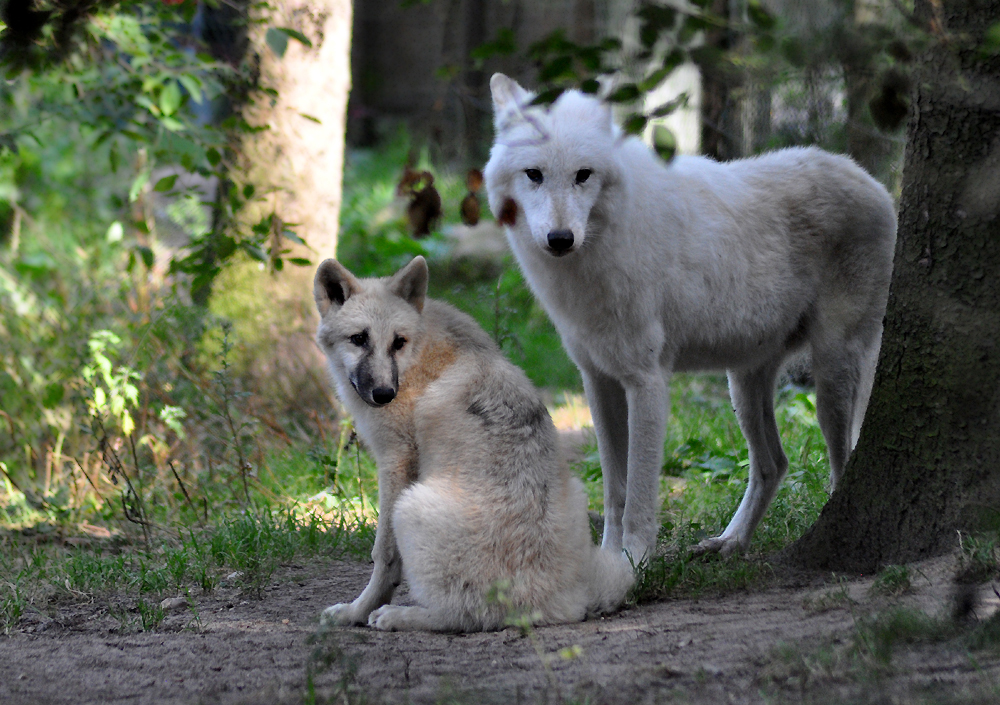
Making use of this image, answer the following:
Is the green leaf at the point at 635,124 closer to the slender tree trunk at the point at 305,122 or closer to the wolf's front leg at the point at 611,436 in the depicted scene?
the wolf's front leg at the point at 611,436

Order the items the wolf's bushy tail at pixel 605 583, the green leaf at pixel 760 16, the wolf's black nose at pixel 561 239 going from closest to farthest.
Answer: the green leaf at pixel 760 16
the wolf's bushy tail at pixel 605 583
the wolf's black nose at pixel 561 239

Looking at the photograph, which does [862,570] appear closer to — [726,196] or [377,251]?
[726,196]

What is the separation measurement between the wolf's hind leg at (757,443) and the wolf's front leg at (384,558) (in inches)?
68.6

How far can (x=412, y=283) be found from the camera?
394 centimetres

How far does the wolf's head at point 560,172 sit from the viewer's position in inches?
154

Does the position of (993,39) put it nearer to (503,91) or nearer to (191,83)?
(503,91)

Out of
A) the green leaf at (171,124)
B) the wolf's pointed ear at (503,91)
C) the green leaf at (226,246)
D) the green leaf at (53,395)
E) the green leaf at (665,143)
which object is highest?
the green leaf at (665,143)

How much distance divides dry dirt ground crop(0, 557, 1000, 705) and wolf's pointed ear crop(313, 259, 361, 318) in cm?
129

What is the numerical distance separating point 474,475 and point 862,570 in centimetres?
156

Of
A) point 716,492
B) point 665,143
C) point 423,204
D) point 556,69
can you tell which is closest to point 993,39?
point 665,143

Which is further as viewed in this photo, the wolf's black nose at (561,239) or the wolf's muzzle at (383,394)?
the wolf's black nose at (561,239)

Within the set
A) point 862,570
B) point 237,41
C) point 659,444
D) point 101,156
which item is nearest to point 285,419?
point 237,41

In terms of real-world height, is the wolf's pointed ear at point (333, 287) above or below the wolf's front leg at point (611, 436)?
above

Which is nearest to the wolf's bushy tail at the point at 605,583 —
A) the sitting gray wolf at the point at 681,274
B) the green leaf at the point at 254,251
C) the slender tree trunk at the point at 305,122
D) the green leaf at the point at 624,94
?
the sitting gray wolf at the point at 681,274
